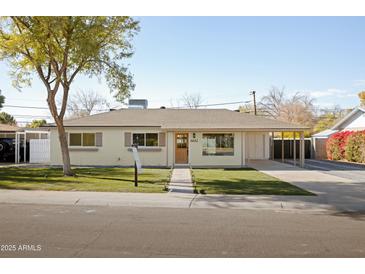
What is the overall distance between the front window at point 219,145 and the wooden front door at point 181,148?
1251 mm

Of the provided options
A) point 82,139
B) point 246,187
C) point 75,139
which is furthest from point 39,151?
point 246,187

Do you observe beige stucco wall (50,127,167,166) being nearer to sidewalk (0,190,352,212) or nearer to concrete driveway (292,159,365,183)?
concrete driveway (292,159,365,183)

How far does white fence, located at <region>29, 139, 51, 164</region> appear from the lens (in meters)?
26.7

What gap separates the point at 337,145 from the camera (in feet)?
100

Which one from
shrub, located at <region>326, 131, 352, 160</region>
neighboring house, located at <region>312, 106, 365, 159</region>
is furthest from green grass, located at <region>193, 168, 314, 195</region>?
neighboring house, located at <region>312, 106, 365, 159</region>

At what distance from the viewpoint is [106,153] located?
2436 cm

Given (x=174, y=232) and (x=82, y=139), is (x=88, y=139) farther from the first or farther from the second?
(x=174, y=232)

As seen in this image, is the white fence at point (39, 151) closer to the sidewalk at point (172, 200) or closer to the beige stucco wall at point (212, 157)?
the beige stucco wall at point (212, 157)

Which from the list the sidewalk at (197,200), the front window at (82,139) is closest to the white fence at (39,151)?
the front window at (82,139)

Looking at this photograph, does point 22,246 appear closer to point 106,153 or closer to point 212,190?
point 212,190

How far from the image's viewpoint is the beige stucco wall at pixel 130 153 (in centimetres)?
2398

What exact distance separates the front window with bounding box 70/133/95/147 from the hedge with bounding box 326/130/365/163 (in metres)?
19.1

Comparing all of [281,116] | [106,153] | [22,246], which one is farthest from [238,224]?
[281,116]

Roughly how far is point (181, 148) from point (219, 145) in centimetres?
256
